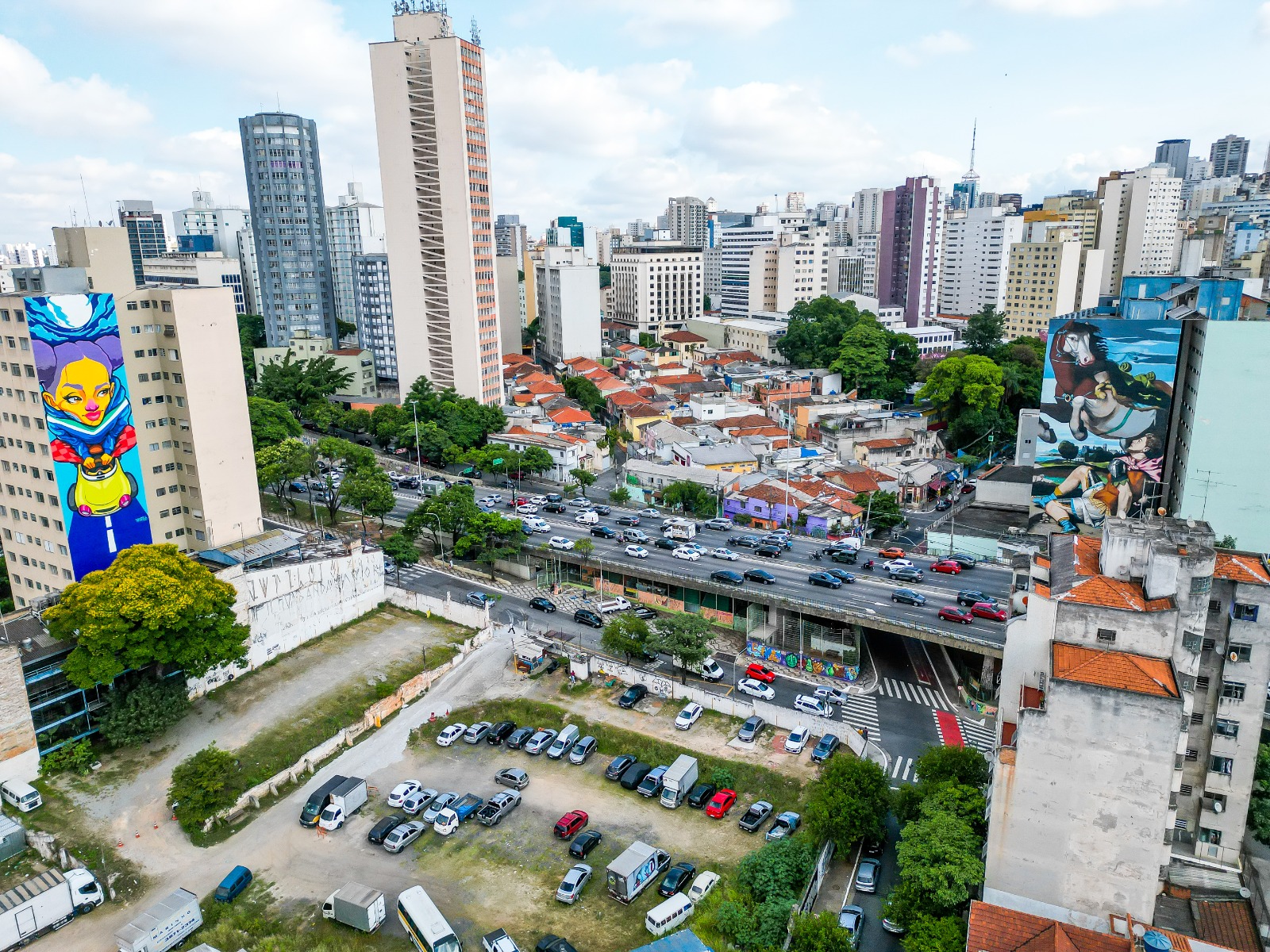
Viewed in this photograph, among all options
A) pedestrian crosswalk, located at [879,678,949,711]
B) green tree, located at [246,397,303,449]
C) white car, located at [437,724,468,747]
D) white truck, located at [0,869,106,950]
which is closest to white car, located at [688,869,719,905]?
white car, located at [437,724,468,747]

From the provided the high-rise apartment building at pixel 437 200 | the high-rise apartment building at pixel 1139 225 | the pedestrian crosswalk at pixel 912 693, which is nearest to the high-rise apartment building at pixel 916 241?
the high-rise apartment building at pixel 1139 225

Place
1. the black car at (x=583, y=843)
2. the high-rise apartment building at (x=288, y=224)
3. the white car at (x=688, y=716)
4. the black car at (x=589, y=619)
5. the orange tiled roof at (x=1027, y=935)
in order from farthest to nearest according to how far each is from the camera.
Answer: the high-rise apartment building at (x=288, y=224)
the black car at (x=589, y=619)
the white car at (x=688, y=716)
the black car at (x=583, y=843)
the orange tiled roof at (x=1027, y=935)

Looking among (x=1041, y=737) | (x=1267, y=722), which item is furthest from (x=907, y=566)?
(x=1041, y=737)

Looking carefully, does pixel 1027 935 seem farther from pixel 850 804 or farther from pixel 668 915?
pixel 668 915

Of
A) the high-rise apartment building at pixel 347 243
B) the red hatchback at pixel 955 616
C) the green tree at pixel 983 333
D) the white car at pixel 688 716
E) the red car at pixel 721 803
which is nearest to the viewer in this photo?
the red car at pixel 721 803

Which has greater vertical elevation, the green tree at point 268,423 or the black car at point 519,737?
the green tree at point 268,423

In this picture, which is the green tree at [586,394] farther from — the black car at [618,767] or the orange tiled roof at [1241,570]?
the orange tiled roof at [1241,570]

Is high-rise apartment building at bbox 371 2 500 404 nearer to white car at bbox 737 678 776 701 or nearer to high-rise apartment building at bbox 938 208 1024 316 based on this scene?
white car at bbox 737 678 776 701

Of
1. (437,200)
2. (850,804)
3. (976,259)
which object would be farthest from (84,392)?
(976,259)
